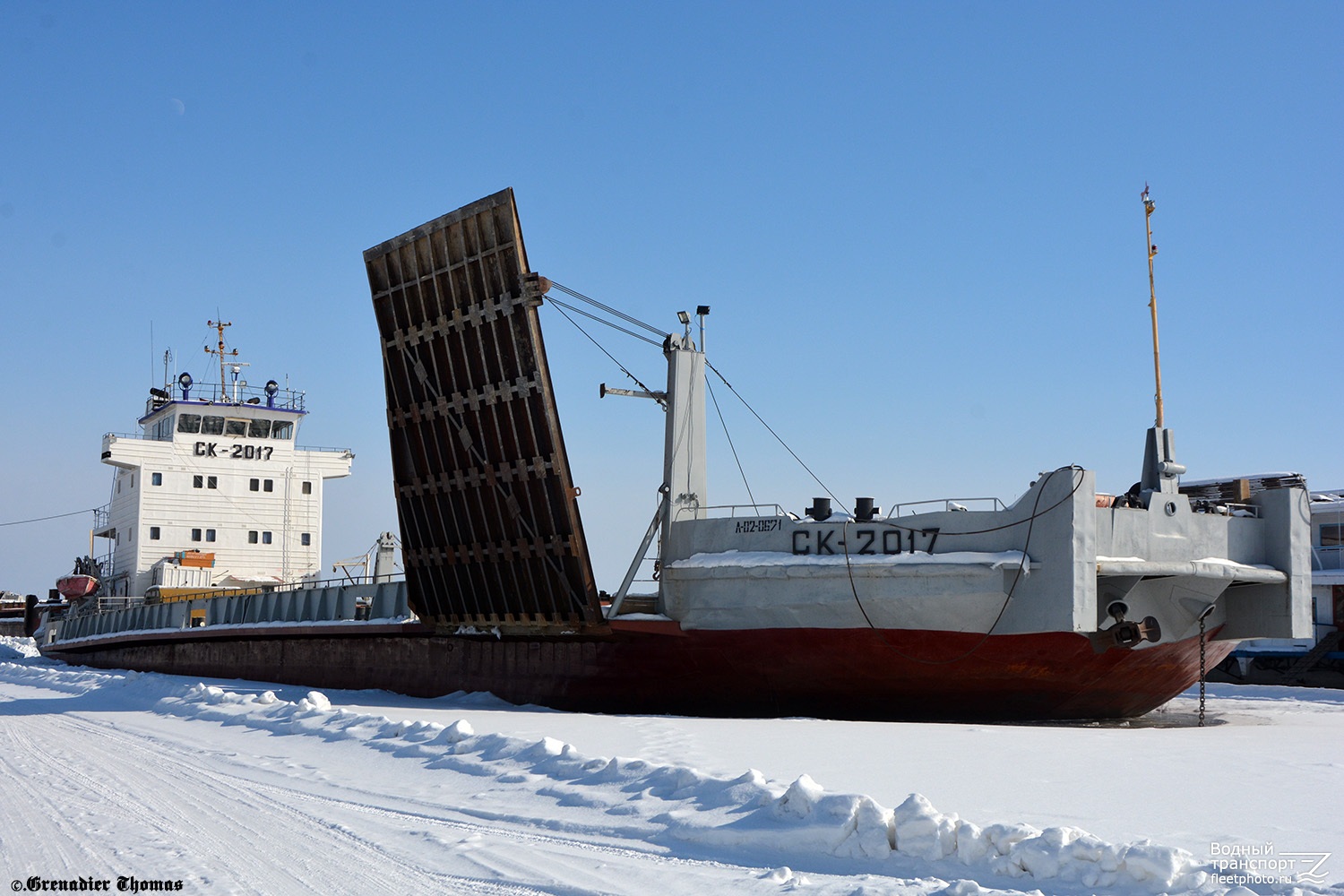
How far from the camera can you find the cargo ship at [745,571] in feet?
47.5

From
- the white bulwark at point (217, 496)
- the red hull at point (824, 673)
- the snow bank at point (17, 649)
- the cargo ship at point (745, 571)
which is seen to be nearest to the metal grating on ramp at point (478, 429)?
the cargo ship at point (745, 571)

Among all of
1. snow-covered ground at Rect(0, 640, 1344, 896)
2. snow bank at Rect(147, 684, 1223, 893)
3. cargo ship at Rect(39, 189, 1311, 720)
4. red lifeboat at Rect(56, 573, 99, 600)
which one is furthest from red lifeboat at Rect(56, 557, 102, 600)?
snow bank at Rect(147, 684, 1223, 893)

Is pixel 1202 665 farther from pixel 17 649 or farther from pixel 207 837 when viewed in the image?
pixel 17 649

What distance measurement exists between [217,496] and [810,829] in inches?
1195

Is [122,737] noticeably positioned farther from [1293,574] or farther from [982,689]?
[1293,574]

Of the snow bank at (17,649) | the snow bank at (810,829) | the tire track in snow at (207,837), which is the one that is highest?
the snow bank at (810,829)

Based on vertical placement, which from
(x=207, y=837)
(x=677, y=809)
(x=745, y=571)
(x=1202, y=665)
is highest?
(x=745, y=571)

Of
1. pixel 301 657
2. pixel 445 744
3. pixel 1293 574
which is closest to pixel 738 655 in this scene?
pixel 445 744

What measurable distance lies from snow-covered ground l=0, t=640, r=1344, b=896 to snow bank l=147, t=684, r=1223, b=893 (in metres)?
0.02

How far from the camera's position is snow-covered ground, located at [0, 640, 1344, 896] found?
6.04 meters

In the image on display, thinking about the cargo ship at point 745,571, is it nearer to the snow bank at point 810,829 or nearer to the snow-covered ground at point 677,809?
the snow-covered ground at point 677,809

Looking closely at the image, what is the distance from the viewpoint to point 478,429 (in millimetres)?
17328

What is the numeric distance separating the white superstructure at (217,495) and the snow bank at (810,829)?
983 inches

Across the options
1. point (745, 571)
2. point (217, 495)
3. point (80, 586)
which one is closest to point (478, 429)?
point (745, 571)
